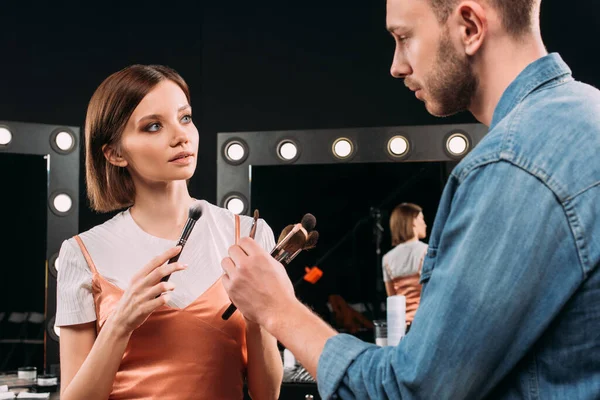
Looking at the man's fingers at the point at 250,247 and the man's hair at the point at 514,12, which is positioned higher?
the man's hair at the point at 514,12

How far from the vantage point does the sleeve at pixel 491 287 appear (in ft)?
2.08

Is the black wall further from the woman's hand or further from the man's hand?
the man's hand

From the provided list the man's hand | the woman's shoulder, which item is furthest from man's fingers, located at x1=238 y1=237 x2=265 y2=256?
the woman's shoulder

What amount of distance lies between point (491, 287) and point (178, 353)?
28.5 inches

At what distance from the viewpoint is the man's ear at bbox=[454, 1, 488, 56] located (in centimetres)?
73

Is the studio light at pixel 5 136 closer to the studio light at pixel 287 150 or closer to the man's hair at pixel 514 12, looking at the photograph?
the studio light at pixel 287 150

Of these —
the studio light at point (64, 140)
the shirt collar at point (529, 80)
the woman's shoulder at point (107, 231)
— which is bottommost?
the woman's shoulder at point (107, 231)

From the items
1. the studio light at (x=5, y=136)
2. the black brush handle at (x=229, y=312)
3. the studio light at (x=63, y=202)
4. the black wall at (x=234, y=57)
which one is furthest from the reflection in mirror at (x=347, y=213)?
the black brush handle at (x=229, y=312)

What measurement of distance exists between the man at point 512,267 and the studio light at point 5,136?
7.12ft

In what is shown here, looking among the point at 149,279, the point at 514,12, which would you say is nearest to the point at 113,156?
the point at 149,279

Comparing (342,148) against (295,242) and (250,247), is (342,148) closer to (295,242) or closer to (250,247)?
(295,242)

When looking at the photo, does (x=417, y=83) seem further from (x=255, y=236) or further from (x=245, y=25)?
(x=245, y=25)

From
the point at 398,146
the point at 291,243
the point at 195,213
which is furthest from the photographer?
the point at 398,146

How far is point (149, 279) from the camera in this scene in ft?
3.70
